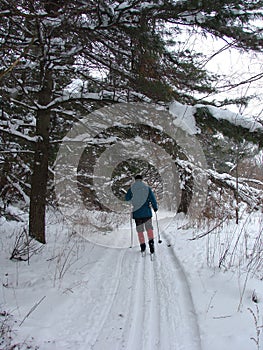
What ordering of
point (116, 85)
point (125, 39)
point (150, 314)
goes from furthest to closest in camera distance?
point (116, 85), point (125, 39), point (150, 314)

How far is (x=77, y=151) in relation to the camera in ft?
27.2

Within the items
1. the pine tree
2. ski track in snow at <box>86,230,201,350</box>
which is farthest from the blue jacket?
the pine tree

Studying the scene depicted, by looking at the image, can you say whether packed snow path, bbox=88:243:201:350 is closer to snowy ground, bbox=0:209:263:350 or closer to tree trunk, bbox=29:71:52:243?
snowy ground, bbox=0:209:263:350

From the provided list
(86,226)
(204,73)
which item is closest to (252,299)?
(204,73)

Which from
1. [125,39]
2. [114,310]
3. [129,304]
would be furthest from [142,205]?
[125,39]

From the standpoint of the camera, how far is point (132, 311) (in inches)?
141

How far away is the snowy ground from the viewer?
2.92 metres

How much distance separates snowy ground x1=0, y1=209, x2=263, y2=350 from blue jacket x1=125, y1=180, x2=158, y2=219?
4.84 ft

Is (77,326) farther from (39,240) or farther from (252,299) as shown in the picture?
(39,240)

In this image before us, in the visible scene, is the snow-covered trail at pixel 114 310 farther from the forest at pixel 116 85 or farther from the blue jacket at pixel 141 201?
the blue jacket at pixel 141 201

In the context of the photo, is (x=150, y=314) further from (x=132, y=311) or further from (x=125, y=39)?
(x=125, y=39)

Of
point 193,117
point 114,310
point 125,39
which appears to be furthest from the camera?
point 125,39

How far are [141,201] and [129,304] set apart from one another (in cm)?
371

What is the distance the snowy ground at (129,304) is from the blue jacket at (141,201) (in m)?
1.48
